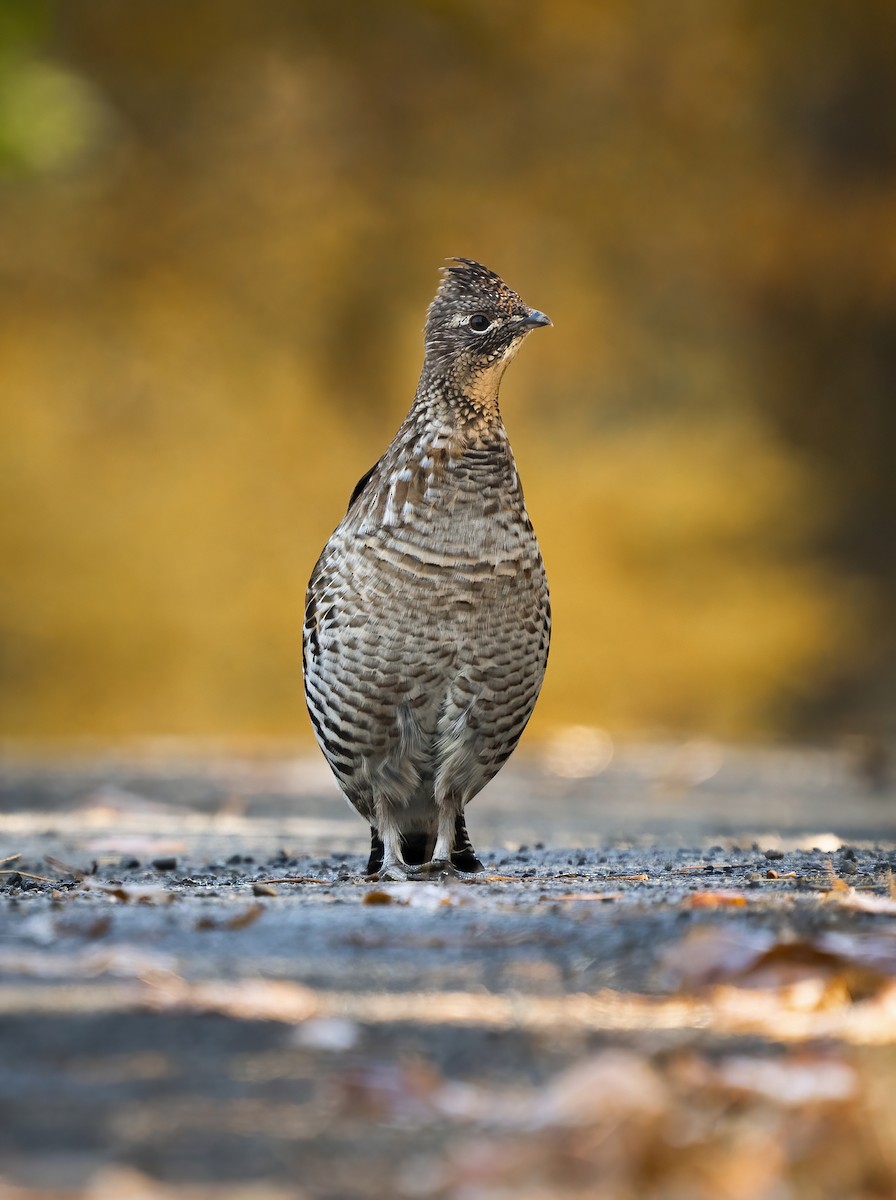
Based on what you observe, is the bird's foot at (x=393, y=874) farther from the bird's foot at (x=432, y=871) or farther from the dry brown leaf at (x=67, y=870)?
the dry brown leaf at (x=67, y=870)

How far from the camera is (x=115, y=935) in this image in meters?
2.50

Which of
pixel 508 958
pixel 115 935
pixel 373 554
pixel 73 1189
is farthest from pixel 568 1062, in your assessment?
pixel 373 554

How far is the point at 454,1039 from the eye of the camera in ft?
6.67

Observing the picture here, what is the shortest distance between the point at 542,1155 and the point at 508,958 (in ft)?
2.27

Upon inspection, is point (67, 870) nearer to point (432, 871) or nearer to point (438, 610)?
point (432, 871)

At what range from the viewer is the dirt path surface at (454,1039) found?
1.70 m

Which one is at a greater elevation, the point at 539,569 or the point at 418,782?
the point at 539,569

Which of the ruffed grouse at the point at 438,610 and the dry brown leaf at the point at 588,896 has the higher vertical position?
the ruffed grouse at the point at 438,610

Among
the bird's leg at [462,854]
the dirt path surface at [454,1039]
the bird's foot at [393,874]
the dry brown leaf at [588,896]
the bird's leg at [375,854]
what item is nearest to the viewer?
the dirt path surface at [454,1039]

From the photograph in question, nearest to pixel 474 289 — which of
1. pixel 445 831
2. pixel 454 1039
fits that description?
pixel 445 831

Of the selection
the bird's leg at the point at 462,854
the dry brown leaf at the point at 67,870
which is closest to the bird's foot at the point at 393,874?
the bird's leg at the point at 462,854

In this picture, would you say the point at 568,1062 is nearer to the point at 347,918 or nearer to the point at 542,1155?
the point at 542,1155

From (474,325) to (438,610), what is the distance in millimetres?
799

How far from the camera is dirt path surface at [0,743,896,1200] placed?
1.70 metres
